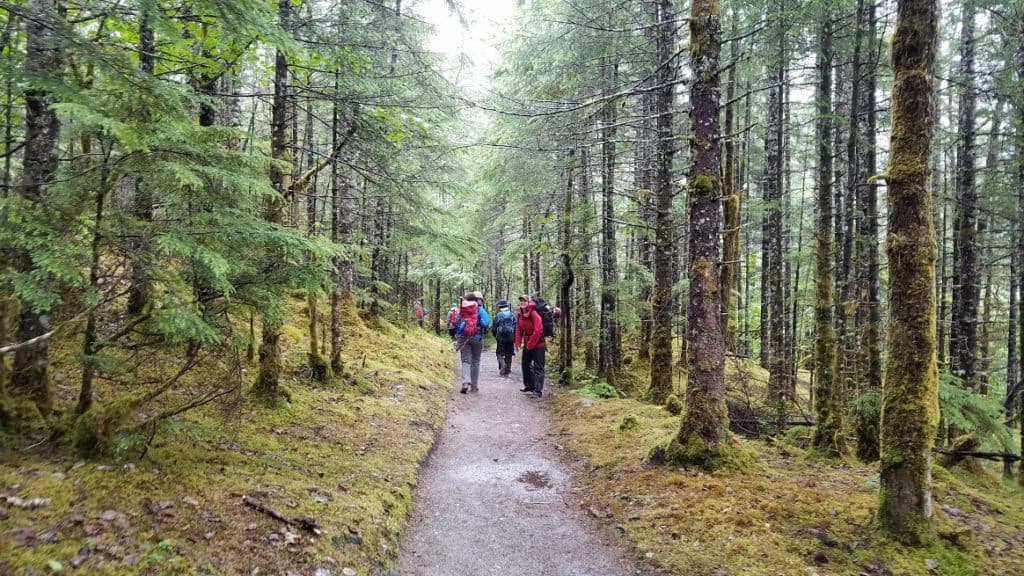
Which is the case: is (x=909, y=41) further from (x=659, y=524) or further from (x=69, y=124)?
(x=69, y=124)

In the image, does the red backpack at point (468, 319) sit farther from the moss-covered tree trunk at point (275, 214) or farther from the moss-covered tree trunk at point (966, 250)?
the moss-covered tree trunk at point (966, 250)

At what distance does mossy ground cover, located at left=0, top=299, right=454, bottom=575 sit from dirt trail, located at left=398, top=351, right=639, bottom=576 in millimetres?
325

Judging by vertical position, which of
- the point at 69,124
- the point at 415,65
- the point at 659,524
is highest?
the point at 415,65

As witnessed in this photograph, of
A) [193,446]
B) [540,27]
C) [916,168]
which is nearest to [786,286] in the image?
[540,27]

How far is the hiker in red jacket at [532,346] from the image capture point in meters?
11.9

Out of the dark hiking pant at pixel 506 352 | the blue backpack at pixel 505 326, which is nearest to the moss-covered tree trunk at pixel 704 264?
the blue backpack at pixel 505 326

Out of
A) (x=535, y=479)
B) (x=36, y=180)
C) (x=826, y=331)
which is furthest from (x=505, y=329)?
(x=36, y=180)

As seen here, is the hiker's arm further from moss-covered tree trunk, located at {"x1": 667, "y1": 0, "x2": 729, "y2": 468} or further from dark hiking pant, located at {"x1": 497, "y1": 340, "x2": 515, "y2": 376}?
moss-covered tree trunk, located at {"x1": 667, "y1": 0, "x2": 729, "y2": 468}

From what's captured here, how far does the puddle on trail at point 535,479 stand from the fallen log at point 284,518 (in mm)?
3161

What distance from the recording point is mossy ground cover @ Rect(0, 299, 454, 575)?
9.71 ft

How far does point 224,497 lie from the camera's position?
4.11m

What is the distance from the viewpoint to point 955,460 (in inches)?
260

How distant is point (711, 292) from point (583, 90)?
8.62 m

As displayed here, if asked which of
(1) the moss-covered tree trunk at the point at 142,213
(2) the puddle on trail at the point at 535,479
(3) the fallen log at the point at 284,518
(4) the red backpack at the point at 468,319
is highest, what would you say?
(1) the moss-covered tree trunk at the point at 142,213
